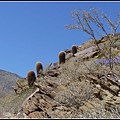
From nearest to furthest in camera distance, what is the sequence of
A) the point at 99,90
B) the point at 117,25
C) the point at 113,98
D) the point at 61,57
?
the point at 113,98
the point at 99,90
the point at 117,25
the point at 61,57

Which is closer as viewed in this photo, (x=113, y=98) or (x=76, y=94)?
(x=113, y=98)

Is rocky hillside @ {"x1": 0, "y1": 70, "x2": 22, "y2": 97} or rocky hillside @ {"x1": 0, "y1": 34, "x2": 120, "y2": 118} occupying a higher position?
rocky hillside @ {"x1": 0, "y1": 70, "x2": 22, "y2": 97}

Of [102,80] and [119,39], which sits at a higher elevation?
[119,39]

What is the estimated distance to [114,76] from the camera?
719 centimetres

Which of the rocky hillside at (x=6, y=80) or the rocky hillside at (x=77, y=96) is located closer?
the rocky hillside at (x=77, y=96)

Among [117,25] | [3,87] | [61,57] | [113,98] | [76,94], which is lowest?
[113,98]

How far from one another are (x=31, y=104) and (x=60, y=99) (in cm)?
149

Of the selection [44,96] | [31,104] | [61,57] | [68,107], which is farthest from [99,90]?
[61,57]

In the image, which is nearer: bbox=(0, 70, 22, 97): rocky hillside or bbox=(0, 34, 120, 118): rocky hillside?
bbox=(0, 34, 120, 118): rocky hillside

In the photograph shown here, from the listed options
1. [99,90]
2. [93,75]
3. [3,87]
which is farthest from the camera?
[3,87]

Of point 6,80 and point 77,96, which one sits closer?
point 77,96

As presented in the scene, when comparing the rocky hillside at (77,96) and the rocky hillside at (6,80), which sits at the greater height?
the rocky hillside at (6,80)

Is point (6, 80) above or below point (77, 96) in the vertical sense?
above

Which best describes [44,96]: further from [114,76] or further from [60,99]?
[114,76]
